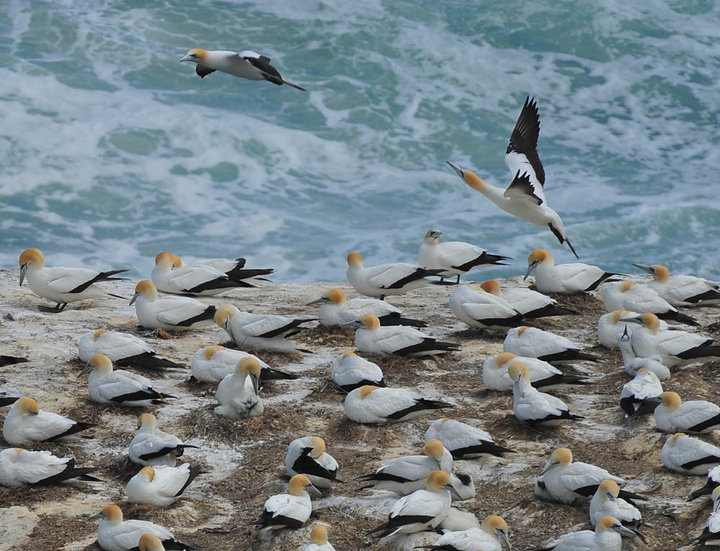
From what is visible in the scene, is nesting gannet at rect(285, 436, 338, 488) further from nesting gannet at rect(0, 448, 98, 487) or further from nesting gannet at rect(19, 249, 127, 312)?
nesting gannet at rect(19, 249, 127, 312)

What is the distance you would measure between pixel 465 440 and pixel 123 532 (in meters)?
2.07

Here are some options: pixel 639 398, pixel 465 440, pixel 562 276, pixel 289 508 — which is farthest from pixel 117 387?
pixel 562 276

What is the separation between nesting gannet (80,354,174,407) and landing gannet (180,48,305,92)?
11.9ft

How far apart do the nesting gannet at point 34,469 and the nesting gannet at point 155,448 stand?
0.94 feet

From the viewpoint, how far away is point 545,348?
343 inches

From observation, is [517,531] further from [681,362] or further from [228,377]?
[681,362]

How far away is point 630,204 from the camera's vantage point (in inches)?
828

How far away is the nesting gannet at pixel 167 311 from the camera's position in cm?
988

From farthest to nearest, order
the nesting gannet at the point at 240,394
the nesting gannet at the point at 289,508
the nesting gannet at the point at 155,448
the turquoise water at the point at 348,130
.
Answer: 1. the turquoise water at the point at 348,130
2. the nesting gannet at the point at 240,394
3. the nesting gannet at the point at 155,448
4. the nesting gannet at the point at 289,508

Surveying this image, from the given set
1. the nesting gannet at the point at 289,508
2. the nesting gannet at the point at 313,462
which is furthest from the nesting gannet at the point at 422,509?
the nesting gannet at the point at 313,462

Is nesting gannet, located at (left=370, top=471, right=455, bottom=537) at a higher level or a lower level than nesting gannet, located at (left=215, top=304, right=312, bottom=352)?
higher

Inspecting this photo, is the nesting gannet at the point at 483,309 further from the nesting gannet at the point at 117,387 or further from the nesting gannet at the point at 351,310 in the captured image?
the nesting gannet at the point at 117,387

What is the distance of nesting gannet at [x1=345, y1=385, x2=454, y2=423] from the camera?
7.62 m

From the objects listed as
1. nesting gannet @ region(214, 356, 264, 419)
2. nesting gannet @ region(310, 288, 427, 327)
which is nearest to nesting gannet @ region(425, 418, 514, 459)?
nesting gannet @ region(214, 356, 264, 419)
